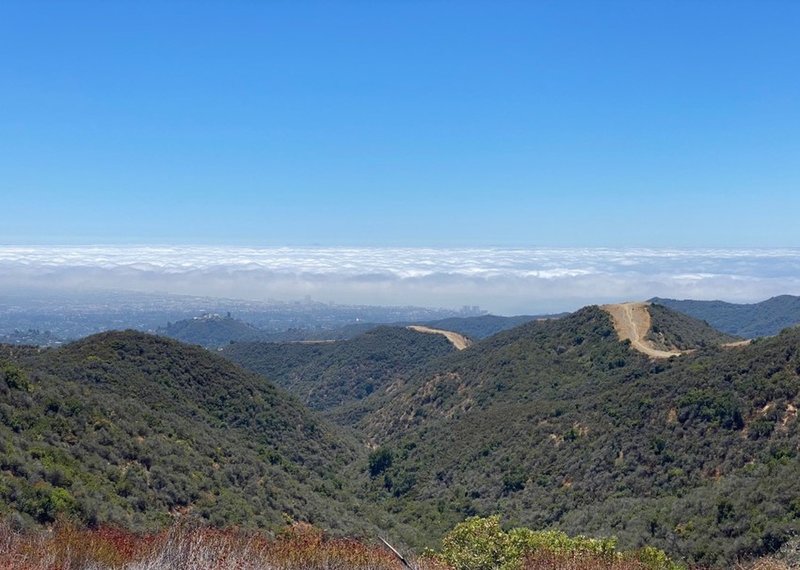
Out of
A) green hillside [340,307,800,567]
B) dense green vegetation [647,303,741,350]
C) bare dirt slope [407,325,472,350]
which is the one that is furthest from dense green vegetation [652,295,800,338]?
green hillside [340,307,800,567]

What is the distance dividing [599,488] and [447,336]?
3699 inches

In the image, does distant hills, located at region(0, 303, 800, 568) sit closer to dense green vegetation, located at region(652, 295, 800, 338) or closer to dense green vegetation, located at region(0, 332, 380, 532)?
dense green vegetation, located at region(0, 332, 380, 532)

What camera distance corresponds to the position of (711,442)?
4162cm

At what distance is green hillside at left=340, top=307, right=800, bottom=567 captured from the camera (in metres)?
30.8

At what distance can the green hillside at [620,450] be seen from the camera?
3075 cm

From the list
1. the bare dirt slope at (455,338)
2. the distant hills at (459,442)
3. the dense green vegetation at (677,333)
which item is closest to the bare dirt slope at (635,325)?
the distant hills at (459,442)

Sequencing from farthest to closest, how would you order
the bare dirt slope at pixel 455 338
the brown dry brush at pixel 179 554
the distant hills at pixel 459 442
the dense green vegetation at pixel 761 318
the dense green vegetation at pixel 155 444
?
the dense green vegetation at pixel 761 318
the bare dirt slope at pixel 455 338
the distant hills at pixel 459 442
the dense green vegetation at pixel 155 444
the brown dry brush at pixel 179 554

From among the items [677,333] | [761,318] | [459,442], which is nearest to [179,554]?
[459,442]

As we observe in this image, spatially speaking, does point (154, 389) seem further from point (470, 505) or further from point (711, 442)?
point (711, 442)

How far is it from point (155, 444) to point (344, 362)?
92057 millimetres

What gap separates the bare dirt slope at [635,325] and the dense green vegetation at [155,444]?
1386 inches

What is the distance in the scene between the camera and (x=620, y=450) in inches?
1854

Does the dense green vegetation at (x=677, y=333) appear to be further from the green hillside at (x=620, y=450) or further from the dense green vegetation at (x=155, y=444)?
the dense green vegetation at (x=155, y=444)

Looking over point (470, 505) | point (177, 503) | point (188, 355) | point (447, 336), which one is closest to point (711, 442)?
point (470, 505)
